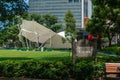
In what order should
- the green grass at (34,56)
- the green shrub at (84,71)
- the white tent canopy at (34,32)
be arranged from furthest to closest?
1. the white tent canopy at (34,32)
2. the green grass at (34,56)
3. the green shrub at (84,71)

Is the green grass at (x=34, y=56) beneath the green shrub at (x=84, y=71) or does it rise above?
beneath

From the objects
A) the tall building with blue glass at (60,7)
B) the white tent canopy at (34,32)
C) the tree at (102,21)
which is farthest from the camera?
the tall building with blue glass at (60,7)

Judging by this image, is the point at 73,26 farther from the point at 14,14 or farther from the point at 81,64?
the point at 81,64

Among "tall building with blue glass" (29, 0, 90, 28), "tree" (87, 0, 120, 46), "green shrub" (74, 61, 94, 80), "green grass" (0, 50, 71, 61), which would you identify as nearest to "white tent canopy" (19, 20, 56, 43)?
"tree" (87, 0, 120, 46)

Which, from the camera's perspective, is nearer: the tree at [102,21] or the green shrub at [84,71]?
the green shrub at [84,71]

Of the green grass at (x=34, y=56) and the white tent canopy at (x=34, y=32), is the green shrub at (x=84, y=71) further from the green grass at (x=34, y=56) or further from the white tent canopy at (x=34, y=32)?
the white tent canopy at (x=34, y=32)

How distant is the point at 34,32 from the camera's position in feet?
328

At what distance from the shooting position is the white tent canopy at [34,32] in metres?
98.4

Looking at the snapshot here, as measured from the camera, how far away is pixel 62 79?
1595 cm

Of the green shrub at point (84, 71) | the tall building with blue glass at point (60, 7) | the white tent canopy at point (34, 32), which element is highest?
the tall building with blue glass at point (60, 7)

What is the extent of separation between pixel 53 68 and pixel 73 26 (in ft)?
306

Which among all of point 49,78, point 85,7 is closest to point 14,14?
point 49,78

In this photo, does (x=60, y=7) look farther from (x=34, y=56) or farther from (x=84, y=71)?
(x=84, y=71)

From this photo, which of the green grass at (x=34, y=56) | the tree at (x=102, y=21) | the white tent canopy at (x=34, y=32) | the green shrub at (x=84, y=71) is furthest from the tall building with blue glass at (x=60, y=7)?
the green shrub at (x=84, y=71)
